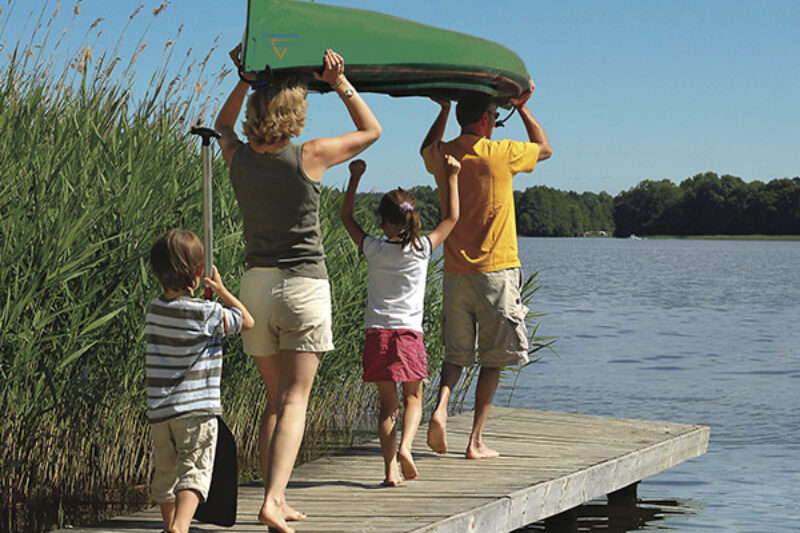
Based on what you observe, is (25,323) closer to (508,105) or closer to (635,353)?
(508,105)

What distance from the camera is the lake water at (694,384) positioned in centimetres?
848

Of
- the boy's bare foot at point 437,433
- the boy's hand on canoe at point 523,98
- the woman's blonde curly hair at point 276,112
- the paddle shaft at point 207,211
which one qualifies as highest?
the boy's hand on canoe at point 523,98

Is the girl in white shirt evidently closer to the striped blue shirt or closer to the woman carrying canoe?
the woman carrying canoe

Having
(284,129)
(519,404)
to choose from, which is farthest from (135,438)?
(519,404)

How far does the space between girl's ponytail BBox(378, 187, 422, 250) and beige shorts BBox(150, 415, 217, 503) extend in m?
1.29

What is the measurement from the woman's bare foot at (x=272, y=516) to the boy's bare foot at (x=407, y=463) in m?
1.00

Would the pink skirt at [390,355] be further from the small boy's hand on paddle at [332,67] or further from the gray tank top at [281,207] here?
the small boy's hand on paddle at [332,67]

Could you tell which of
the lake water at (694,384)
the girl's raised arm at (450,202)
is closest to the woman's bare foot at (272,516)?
the girl's raised arm at (450,202)

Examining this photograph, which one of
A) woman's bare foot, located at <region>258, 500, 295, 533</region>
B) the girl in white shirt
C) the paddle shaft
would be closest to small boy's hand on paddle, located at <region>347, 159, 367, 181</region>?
the girl in white shirt

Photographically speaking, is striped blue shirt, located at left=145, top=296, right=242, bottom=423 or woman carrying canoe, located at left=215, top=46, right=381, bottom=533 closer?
striped blue shirt, located at left=145, top=296, right=242, bottom=423

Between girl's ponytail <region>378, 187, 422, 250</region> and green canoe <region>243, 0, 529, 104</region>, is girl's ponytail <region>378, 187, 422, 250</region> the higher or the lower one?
the lower one

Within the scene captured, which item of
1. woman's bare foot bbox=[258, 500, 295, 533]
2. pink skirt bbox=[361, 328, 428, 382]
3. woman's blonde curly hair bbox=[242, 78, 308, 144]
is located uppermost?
woman's blonde curly hair bbox=[242, 78, 308, 144]

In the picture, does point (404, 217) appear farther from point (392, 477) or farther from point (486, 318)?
point (392, 477)

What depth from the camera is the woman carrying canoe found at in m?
4.10
